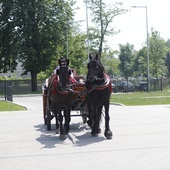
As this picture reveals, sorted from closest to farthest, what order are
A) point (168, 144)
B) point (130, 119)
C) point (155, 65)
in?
1. point (168, 144)
2. point (130, 119)
3. point (155, 65)

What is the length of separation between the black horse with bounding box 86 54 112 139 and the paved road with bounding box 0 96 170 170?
44 cm

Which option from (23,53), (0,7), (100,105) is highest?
(0,7)

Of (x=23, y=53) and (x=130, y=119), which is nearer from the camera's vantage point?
(x=130, y=119)

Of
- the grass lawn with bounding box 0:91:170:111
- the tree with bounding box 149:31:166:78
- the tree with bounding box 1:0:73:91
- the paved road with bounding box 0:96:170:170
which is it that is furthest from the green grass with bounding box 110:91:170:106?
the tree with bounding box 149:31:166:78

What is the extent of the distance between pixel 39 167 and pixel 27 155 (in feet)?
4.64

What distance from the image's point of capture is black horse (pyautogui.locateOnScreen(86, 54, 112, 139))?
11.4 meters

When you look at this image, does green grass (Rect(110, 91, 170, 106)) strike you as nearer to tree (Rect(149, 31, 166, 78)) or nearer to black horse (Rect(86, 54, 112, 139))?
black horse (Rect(86, 54, 112, 139))

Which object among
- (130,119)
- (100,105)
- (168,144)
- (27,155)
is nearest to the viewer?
(27,155)

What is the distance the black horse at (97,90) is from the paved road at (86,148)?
0.44m

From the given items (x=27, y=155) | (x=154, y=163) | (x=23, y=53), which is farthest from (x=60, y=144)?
(x=23, y=53)

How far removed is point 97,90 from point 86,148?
212cm

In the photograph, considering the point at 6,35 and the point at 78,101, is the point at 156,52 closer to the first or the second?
the point at 6,35

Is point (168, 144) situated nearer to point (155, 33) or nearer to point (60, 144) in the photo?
point (60, 144)

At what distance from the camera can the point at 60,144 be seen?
10953 mm
